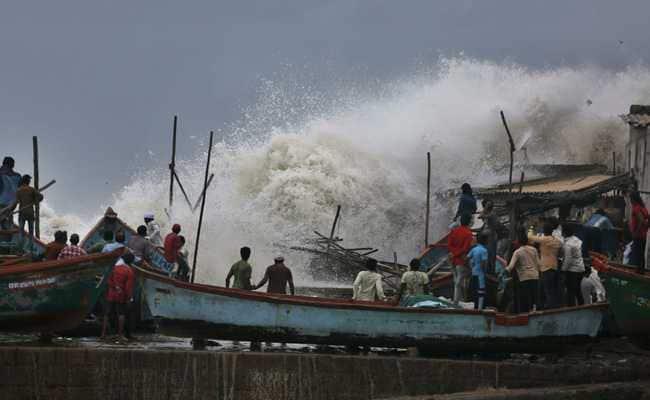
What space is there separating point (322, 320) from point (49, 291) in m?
3.27

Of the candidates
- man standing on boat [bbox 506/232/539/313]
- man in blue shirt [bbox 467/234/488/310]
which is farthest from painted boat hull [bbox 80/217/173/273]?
man standing on boat [bbox 506/232/539/313]

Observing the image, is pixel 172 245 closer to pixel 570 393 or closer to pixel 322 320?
pixel 322 320

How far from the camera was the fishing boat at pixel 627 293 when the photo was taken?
597 inches

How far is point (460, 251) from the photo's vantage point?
55.9 ft

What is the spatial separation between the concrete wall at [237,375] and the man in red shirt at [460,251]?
2.38 meters

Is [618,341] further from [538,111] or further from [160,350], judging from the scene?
[538,111]

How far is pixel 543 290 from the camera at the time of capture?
17297 millimetres

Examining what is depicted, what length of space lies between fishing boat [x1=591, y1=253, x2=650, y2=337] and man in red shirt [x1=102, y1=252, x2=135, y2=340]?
19.2ft

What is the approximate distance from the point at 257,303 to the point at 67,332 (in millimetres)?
3237

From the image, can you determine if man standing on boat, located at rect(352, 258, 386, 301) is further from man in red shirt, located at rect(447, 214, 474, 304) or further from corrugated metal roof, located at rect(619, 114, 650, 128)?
corrugated metal roof, located at rect(619, 114, 650, 128)

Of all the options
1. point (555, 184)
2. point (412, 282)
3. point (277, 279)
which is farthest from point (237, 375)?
point (555, 184)

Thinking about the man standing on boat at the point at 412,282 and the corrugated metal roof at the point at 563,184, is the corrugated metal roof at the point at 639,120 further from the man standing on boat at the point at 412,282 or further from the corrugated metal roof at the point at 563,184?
the man standing on boat at the point at 412,282

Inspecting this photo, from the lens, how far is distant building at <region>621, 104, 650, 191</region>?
24.0 metres

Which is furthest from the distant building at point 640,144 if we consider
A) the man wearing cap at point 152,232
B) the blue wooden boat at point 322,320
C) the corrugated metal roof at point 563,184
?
the man wearing cap at point 152,232
